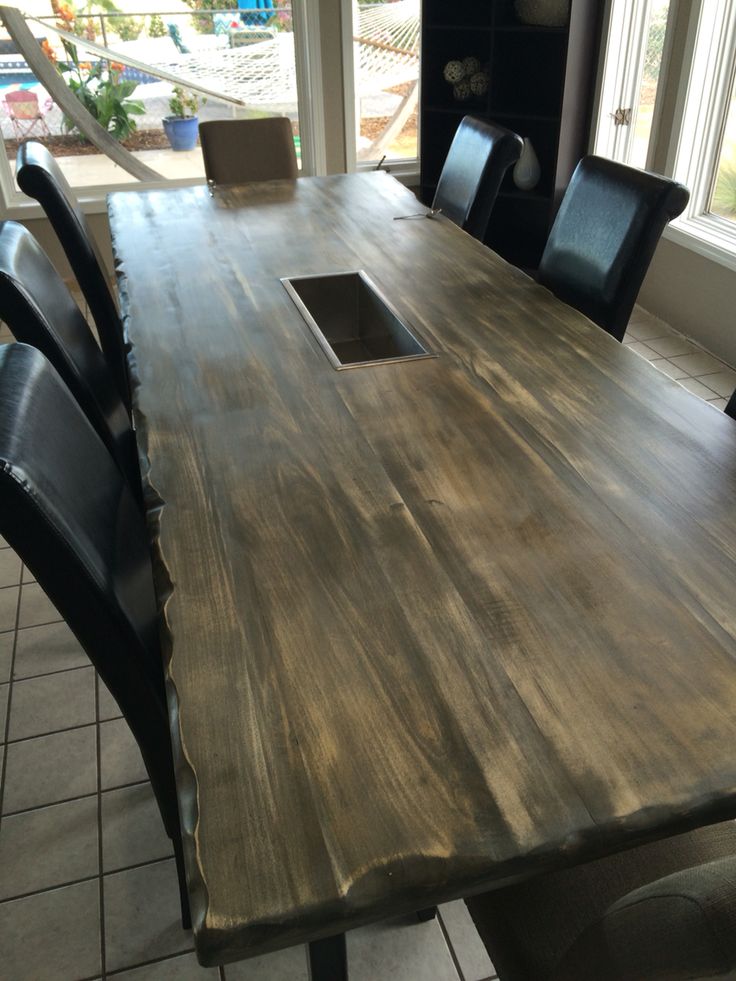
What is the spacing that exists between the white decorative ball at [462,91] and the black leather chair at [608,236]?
2352 mm

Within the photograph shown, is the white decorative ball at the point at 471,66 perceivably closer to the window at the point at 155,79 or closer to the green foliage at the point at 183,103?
the window at the point at 155,79

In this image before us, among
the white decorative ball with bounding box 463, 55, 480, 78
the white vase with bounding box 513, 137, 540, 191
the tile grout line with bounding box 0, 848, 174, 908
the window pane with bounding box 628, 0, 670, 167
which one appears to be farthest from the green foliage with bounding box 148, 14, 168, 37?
the tile grout line with bounding box 0, 848, 174, 908

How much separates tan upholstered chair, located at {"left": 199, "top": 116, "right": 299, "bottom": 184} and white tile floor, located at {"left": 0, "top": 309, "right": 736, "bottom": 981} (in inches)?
76.1

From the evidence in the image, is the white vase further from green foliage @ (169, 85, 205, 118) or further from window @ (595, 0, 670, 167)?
green foliage @ (169, 85, 205, 118)

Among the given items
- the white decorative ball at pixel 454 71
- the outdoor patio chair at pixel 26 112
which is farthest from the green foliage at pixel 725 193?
the outdoor patio chair at pixel 26 112

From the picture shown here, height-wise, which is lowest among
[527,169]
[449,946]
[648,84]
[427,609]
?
[449,946]

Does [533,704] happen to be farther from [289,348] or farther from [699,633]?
[289,348]

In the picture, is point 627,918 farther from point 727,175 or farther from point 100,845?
point 727,175

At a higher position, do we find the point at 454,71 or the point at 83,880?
the point at 454,71

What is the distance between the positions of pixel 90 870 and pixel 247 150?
2519mm

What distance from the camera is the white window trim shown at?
3166mm

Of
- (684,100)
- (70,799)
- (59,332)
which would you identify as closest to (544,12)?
(684,100)

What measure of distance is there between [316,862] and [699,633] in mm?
519

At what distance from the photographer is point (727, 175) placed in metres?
3.39
